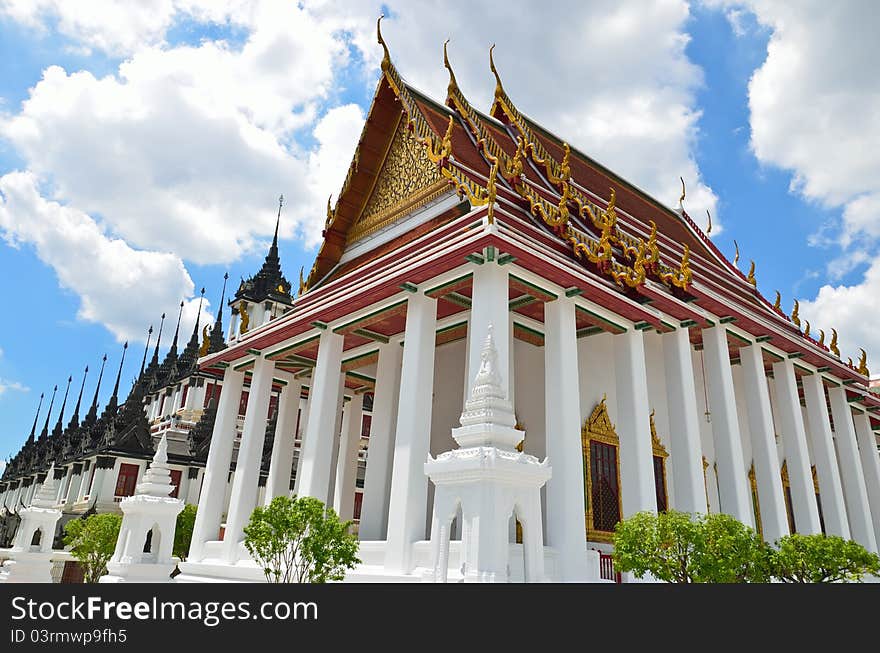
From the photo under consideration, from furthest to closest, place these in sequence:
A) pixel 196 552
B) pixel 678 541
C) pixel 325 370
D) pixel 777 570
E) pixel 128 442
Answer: pixel 128 442, pixel 196 552, pixel 325 370, pixel 777 570, pixel 678 541

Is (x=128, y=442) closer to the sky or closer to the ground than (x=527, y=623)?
closer to the sky

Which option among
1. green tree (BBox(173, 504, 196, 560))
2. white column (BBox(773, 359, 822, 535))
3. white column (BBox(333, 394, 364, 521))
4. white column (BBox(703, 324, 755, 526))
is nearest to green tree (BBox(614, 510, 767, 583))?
white column (BBox(703, 324, 755, 526))

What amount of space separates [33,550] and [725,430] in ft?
42.6

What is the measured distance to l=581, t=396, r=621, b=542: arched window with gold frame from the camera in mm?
10062

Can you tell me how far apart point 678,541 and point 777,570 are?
1330 millimetres

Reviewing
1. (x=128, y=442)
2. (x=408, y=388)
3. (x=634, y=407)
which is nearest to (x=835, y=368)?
(x=634, y=407)

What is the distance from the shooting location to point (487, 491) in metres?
4.45

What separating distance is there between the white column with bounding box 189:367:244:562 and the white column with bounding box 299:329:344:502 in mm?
2632

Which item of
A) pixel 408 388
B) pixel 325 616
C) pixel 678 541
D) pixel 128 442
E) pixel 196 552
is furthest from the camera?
pixel 128 442

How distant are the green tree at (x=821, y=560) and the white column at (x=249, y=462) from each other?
7.82m

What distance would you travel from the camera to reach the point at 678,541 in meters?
5.64

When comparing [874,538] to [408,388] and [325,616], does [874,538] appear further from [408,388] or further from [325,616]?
[325,616]

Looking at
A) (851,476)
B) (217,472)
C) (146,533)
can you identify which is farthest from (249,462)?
(851,476)

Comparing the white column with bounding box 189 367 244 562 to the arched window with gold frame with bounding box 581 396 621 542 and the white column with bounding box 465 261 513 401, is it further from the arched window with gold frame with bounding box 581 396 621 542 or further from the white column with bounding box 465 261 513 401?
the arched window with gold frame with bounding box 581 396 621 542
